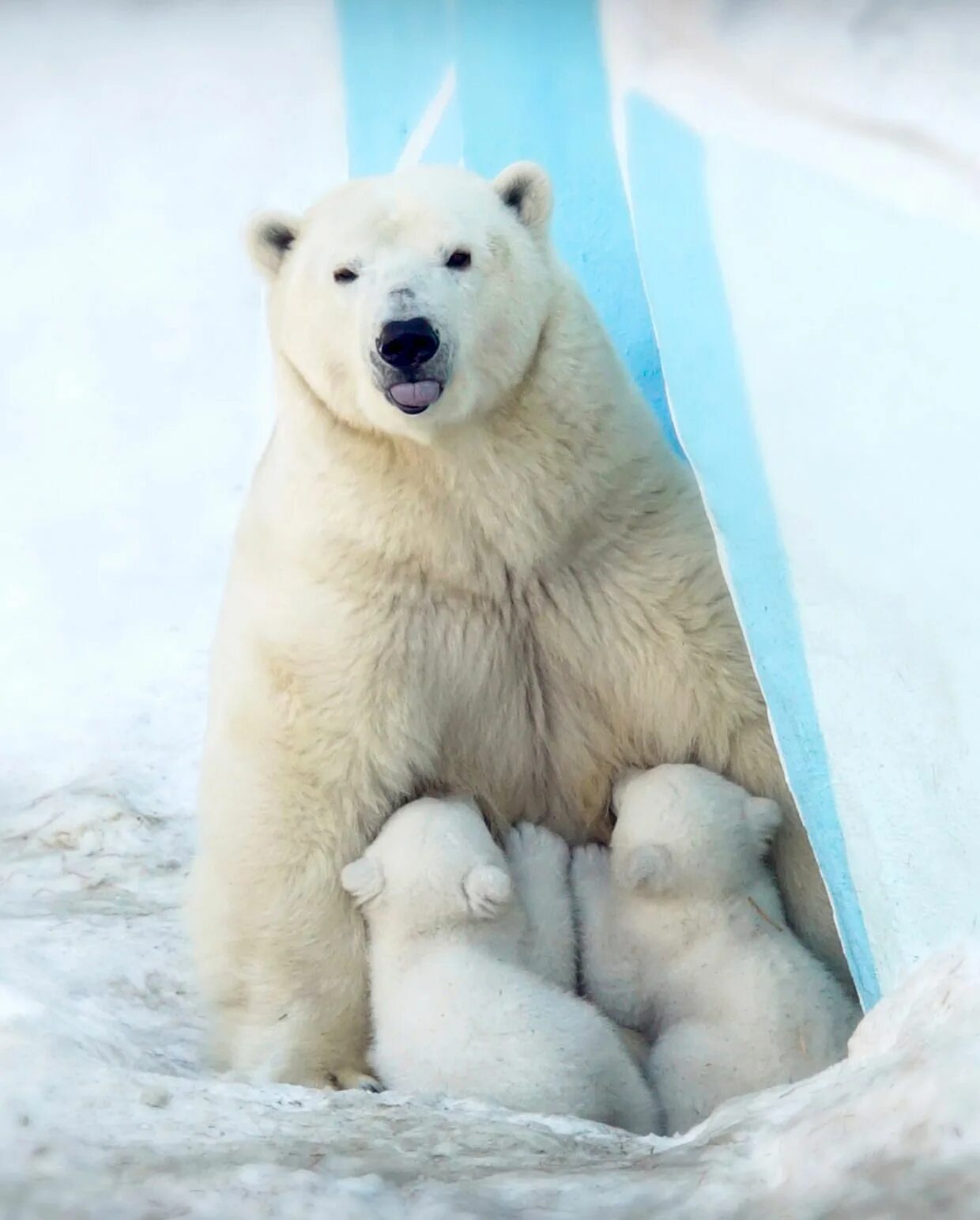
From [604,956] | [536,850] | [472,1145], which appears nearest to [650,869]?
[604,956]

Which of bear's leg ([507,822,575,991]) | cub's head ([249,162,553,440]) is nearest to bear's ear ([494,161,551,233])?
cub's head ([249,162,553,440])

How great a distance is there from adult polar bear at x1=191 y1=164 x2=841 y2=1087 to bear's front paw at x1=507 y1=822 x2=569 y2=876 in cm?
8

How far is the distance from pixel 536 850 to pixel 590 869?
3.9 inches

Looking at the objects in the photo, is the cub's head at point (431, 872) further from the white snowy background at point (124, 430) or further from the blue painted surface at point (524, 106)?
the blue painted surface at point (524, 106)

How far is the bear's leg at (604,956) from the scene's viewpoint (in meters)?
2.33

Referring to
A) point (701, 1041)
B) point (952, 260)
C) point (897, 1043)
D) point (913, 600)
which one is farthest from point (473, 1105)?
point (952, 260)

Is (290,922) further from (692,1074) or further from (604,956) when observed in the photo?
(692,1074)

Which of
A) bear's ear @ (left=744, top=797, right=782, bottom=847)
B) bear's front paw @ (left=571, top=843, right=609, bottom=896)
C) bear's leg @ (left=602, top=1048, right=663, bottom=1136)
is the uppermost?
bear's ear @ (left=744, top=797, right=782, bottom=847)

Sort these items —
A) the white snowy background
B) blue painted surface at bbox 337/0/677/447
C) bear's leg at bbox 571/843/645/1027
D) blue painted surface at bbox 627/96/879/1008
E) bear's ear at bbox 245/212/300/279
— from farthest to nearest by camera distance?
the white snowy background, blue painted surface at bbox 337/0/677/447, bear's ear at bbox 245/212/300/279, bear's leg at bbox 571/843/645/1027, blue painted surface at bbox 627/96/879/1008

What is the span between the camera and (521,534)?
97.8 inches

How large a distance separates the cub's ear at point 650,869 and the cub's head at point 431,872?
0.64 feet

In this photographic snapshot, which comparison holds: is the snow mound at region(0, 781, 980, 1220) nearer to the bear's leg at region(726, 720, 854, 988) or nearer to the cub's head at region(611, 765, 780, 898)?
the cub's head at region(611, 765, 780, 898)

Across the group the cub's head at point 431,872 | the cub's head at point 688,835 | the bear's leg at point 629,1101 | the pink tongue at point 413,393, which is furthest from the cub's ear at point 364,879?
the pink tongue at point 413,393

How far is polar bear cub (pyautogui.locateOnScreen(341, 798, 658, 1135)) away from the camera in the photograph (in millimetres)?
1979
